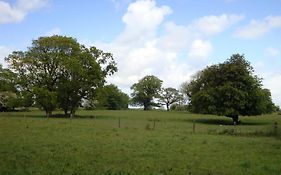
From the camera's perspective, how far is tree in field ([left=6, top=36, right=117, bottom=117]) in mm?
69675

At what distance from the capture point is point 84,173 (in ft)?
50.4

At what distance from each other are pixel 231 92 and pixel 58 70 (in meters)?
32.6

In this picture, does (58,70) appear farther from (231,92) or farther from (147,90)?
(147,90)

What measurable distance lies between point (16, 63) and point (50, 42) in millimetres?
7324

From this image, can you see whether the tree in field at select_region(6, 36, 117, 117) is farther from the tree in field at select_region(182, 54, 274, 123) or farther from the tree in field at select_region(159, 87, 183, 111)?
the tree in field at select_region(159, 87, 183, 111)

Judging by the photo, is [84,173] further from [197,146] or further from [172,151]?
[197,146]

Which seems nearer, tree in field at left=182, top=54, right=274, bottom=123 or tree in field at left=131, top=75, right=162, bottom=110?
tree in field at left=182, top=54, right=274, bottom=123

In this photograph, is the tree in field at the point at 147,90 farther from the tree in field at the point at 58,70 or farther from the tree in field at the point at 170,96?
the tree in field at the point at 58,70

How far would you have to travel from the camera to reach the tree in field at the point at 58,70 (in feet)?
229

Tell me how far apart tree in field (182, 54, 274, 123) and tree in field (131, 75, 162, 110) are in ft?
312

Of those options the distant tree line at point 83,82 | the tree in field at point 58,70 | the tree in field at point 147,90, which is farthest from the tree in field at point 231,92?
the tree in field at point 147,90

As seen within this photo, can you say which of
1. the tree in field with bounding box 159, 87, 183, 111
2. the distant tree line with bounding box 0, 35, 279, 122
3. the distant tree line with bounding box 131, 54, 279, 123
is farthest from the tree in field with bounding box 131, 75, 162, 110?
the distant tree line with bounding box 131, 54, 279, 123

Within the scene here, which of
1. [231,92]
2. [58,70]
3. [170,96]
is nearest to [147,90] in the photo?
[170,96]

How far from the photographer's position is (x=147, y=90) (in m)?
163
